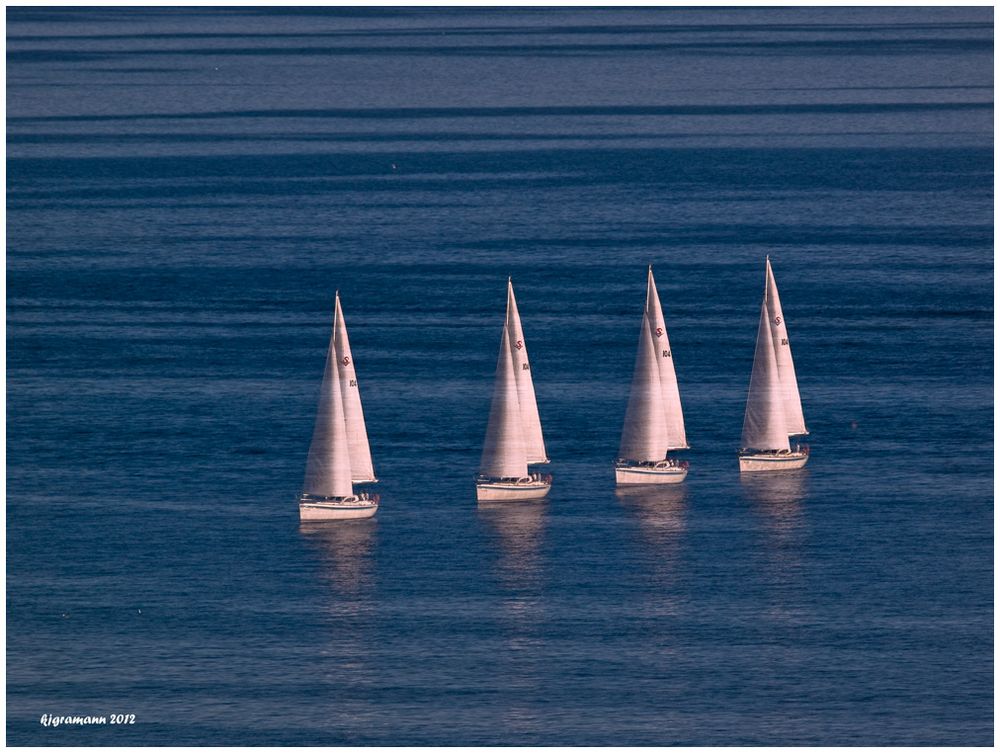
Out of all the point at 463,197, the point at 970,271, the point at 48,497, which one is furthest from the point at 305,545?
the point at 463,197

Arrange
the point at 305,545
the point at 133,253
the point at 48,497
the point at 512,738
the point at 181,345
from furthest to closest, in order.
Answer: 1. the point at 133,253
2. the point at 181,345
3. the point at 48,497
4. the point at 305,545
5. the point at 512,738

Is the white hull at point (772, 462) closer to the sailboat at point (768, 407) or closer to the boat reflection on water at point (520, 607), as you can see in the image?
the sailboat at point (768, 407)

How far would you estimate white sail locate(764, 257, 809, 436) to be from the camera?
120m

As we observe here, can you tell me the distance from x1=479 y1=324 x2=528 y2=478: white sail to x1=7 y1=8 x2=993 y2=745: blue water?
295 cm

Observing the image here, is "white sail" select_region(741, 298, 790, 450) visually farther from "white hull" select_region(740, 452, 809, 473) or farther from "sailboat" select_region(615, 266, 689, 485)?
"sailboat" select_region(615, 266, 689, 485)

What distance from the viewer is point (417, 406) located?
13275 centimetres

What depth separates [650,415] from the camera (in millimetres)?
115250

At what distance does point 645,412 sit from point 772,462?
8.69 metres

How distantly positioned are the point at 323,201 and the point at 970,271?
62.3 metres

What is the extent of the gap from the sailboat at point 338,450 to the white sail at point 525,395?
8.68 meters

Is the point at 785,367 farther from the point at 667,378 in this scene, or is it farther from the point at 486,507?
the point at 486,507

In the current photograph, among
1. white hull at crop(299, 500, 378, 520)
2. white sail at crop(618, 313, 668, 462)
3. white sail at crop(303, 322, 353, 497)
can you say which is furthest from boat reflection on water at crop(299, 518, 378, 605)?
white sail at crop(618, 313, 668, 462)

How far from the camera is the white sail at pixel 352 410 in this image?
106375 mm

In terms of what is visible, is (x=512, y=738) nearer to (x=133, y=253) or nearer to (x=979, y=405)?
(x=979, y=405)
